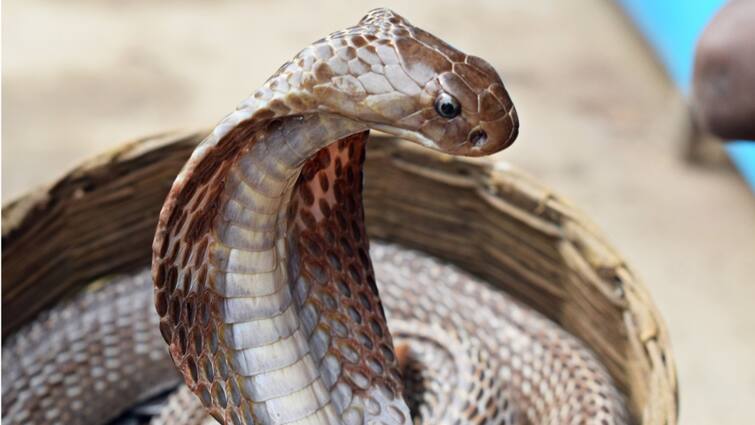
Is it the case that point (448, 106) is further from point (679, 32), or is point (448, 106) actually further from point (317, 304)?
point (679, 32)

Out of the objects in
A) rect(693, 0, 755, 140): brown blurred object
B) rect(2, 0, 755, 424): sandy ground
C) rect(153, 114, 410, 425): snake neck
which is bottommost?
rect(2, 0, 755, 424): sandy ground

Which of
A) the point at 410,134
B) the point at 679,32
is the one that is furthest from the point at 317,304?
the point at 679,32

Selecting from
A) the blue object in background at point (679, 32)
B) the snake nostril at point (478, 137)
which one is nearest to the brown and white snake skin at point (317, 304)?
the snake nostril at point (478, 137)

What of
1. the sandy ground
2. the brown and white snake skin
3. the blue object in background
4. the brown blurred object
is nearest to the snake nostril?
the brown and white snake skin

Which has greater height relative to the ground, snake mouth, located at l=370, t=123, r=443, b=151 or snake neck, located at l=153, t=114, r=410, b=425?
snake mouth, located at l=370, t=123, r=443, b=151

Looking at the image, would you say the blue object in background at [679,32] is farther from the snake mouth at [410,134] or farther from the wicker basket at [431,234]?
the snake mouth at [410,134]

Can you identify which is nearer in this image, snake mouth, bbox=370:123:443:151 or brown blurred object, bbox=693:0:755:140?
snake mouth, bbox=370:123:443:151

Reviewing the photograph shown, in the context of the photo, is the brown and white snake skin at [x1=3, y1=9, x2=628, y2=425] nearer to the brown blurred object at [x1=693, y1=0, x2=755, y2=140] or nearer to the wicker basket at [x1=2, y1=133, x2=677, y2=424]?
the wicker basket at [x1=2, y1=133, x2=677, y2=424]

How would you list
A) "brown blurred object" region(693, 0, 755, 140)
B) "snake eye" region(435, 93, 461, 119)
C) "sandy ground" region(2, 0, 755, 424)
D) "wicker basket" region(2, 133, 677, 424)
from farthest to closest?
1. "sandy ground" region(2, 0, 755, 424)
2. "wicker basket" region(2, 133, 677, 424)
3. "brown blurred object" region(693, 0, 755, 140)
4. "snake eye" region(435, 93, 461, 119)
